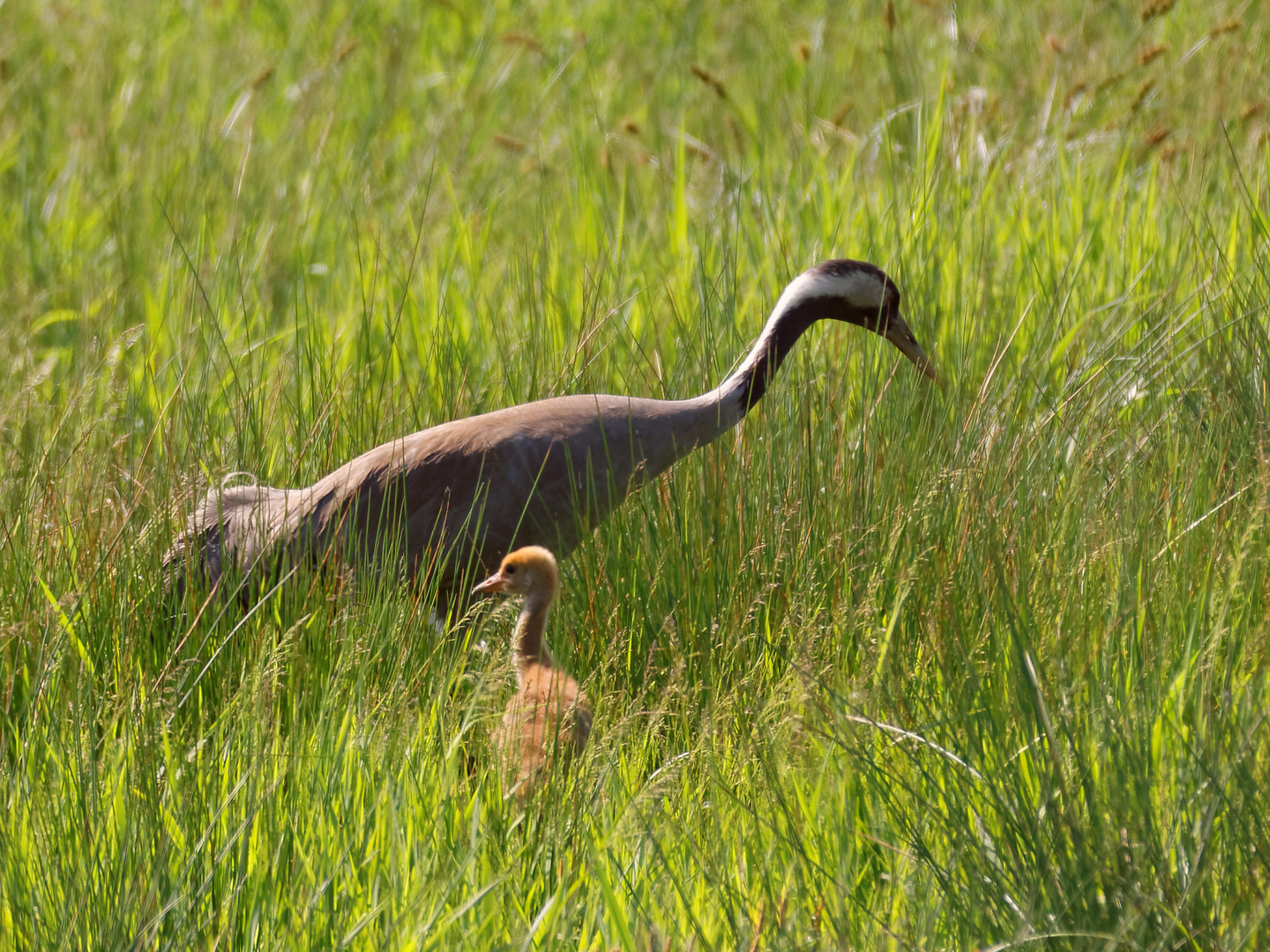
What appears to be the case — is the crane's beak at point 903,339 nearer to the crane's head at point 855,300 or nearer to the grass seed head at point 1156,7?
the crane's head at point 855,300

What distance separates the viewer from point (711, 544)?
3.53 m

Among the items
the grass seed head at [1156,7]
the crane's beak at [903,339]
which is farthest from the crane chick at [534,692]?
the grass seed head at [1156,7]

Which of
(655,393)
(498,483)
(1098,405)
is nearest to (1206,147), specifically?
(1098,405)

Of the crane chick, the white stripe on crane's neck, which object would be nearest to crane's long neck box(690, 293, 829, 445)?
the white stripe on crane's neck

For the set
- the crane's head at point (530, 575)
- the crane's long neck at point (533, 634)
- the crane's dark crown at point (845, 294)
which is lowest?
the crane's long neck at point (533, 634)

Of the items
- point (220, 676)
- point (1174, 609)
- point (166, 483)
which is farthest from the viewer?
point (166, 483)

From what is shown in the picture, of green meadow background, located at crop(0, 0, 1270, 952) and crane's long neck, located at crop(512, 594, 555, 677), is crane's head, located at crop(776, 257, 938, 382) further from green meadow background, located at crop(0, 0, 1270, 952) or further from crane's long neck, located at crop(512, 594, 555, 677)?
crane's long neck, located at crop(512, 594, 555, 677)

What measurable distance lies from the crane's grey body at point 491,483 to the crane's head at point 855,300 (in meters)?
0.22

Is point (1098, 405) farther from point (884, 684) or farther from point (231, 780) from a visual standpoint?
point (231, 780)

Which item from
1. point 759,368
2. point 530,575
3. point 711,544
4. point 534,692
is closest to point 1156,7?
point 759,368

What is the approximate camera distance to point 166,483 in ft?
12.3

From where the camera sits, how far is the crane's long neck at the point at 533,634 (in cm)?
343

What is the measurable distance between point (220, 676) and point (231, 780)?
620 millimetres

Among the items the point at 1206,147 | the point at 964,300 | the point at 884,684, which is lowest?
the point at 884,684
